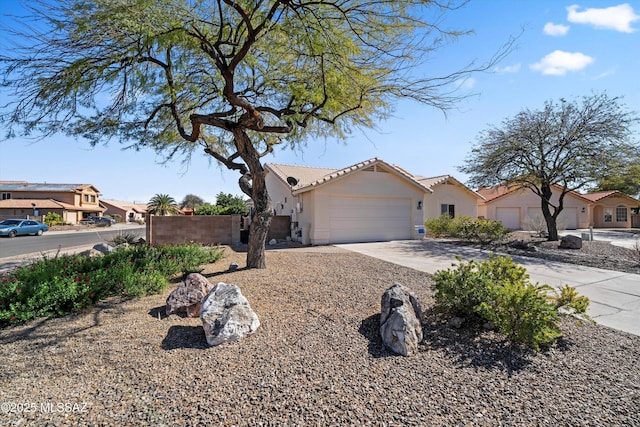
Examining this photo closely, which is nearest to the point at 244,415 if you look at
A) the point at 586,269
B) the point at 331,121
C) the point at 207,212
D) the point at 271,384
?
the point at 271,384

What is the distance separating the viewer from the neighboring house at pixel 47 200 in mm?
36812

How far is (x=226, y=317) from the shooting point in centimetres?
376

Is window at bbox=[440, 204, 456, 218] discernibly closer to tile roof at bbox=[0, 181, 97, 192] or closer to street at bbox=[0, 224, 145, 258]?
street at bbox=[0, 224, 145, 258]

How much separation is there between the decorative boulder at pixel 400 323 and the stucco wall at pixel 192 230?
1051 cm

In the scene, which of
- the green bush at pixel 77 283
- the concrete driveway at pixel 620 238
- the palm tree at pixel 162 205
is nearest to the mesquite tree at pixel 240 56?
the green bush at pixel 77 283

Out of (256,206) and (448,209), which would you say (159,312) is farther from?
(448,209)

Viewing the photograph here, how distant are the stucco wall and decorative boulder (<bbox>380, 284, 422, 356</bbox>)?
10509 millimetres

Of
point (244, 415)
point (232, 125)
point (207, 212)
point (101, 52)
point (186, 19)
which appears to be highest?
point (186, 19)

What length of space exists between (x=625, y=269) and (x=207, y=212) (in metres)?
22.8

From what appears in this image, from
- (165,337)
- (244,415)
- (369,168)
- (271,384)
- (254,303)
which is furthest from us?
(369,168)

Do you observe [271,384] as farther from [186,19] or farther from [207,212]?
[207,212]

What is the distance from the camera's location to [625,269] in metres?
7.84

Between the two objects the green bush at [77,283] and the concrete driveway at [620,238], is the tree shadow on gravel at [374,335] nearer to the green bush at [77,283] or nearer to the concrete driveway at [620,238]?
the green bush at [77,283]

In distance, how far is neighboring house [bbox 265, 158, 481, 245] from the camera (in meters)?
13.2
